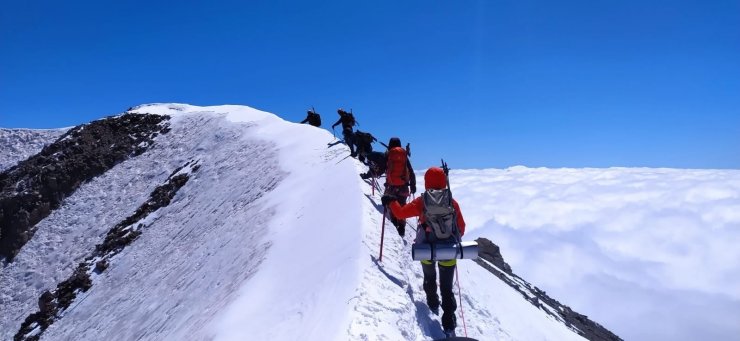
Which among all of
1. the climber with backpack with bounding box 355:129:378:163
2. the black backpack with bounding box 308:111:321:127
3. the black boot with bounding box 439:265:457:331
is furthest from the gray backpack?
the black backpack with bounding box 308:111:321:127

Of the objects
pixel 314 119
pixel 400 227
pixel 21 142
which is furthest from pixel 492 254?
pixel 21 142

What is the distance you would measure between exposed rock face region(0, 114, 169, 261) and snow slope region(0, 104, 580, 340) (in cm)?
133

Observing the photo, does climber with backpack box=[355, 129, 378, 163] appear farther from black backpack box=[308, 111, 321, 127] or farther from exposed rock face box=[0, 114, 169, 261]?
exposed rock face box=[0, 114, 169, 261]

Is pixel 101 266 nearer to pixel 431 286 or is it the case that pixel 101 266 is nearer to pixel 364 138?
pixel 364 138

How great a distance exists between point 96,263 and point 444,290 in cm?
2110

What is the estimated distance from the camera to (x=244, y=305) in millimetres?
8078

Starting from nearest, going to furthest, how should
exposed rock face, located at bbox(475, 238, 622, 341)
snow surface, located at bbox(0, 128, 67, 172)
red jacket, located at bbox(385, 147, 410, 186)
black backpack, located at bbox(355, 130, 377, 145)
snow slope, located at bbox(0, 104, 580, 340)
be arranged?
snow slope, located at bbox(0, 104, 580, 340)
red jacket, located at bbox(385, 147, 410, 186)
black backpack, located at bbox(355, 130, 377, 145)
exposed rock face, located at bbox(475, 238, 622, 341)
snow surface, located at bbox(0, 128, 67, 172)

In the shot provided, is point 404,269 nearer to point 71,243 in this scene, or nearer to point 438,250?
point 438,250

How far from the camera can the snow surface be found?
124 feet

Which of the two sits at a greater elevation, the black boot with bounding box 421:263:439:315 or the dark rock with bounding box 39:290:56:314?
the black boot with bounding box 421:263:439:315

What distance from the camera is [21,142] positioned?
39.7 m

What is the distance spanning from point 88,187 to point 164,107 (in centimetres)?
1716

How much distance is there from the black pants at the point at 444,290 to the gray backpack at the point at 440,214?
1.95 feet

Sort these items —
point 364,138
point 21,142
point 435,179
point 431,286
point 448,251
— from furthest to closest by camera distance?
1. point 21,142
2. point 364,138
3. point 431,286
4. point 435,179
5. point 448,251
